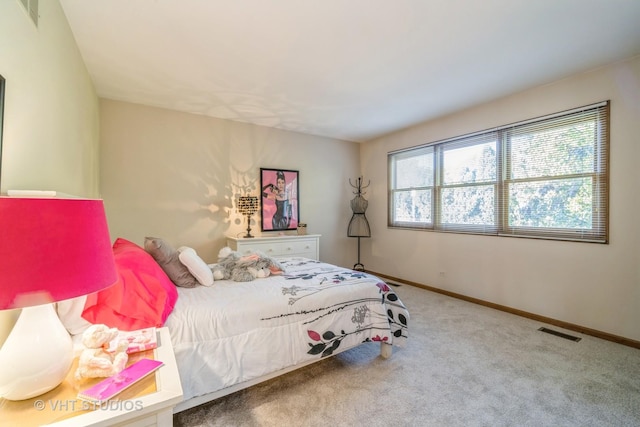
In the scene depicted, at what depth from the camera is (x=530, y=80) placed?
9.45 ft

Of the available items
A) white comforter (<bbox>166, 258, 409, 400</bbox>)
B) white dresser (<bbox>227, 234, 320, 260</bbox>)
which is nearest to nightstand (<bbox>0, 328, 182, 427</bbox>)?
white comforter (<bbox>166, 258, 409, 400</bbox>)

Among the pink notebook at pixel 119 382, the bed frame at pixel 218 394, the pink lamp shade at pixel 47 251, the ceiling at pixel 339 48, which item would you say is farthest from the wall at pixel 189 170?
the pink lamp shade at pixel 47 251

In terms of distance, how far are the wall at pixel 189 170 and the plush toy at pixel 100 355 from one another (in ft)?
8.73

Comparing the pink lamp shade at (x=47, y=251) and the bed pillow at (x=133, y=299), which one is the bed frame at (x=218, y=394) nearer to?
the bed pillow at (x=133, y=299)

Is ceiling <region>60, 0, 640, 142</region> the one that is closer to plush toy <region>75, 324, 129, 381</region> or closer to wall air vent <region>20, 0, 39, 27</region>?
wall air vent <region>20, 0, 39, 27</region>

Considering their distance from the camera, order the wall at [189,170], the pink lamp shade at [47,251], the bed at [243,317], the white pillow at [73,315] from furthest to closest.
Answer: the wall at [189,170] → the bed at [243,317] → the white pillow at [73,315] → the pink lamp shade at [47,251]

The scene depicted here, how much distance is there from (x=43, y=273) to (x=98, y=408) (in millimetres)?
457

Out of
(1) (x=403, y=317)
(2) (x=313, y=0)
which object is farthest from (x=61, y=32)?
(1) (x=403, y=317)

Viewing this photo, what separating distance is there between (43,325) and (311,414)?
1.42 meters

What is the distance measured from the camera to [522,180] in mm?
3180

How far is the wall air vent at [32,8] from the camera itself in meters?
1.24

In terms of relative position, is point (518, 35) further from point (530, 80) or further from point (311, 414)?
point (311, 414)

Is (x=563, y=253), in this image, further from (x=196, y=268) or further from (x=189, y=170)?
(x=189, y=170)

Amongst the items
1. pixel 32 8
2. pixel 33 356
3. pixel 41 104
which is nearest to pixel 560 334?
pixel 33 356
